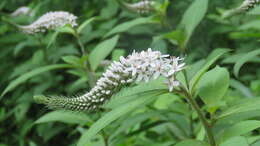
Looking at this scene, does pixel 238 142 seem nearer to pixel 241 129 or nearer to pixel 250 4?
pixel 241 129

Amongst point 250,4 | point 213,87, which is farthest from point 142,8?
point 213,87

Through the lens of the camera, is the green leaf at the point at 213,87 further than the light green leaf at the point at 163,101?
No

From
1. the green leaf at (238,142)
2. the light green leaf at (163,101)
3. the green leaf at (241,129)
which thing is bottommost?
the light green leaf at (163,101)

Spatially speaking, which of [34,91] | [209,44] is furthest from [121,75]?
[209,44]

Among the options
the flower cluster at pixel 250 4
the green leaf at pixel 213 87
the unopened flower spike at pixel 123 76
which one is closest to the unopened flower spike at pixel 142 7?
the flower cluster at pixel 250 4

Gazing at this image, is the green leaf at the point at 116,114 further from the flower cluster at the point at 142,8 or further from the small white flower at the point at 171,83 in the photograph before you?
the flower cluster at the point at 142,8

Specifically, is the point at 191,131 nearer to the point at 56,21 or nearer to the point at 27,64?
the point at 56,21

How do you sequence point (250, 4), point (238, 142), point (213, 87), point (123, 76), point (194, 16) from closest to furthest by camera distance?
point (238, 142)
point (123, 76)
point (213, 87)
point (250, 4)
point (194, 16)
